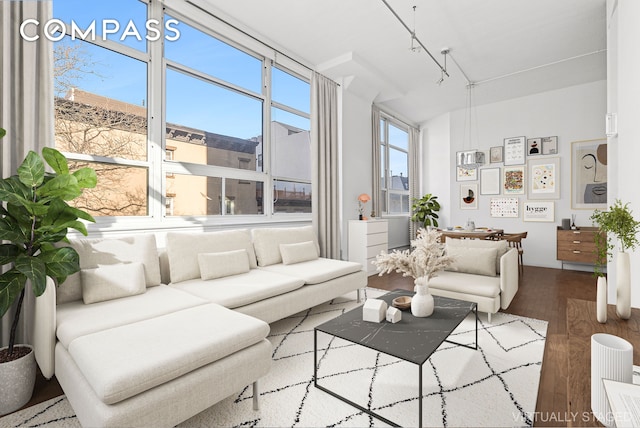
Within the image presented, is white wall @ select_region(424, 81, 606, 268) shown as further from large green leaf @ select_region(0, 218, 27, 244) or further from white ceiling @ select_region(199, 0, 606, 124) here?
large green leaf @ select_region(0, 218, 27, 244)

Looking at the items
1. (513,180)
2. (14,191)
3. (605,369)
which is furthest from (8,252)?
(513,180)

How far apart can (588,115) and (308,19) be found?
535 centimetres

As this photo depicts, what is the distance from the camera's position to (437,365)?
7.31 ft

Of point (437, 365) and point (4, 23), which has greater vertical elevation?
point (4, 23)

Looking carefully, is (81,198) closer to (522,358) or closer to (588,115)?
(522,358)

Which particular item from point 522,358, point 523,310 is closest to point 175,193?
point 522,358

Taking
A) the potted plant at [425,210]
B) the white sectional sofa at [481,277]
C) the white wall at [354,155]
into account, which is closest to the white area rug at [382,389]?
the white sectional sofa at [481,277]

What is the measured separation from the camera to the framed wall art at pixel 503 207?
247 inches

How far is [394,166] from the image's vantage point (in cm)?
746

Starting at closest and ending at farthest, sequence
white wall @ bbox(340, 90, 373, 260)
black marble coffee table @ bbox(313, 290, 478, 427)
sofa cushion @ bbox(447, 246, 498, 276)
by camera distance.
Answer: black marble coffee table @ bbox(313, 290, 478, 427)
sofa cushion @ bbox(447, 246, 498, 276)
white wall @ bbox(340, 90, 373, 260)

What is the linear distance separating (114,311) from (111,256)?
58cm

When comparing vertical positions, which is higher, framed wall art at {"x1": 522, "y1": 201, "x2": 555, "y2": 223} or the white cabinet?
framed wall art at {"x1": 522, "y1": 201, "x2": 555, "y2": 223}

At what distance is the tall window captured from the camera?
705cm

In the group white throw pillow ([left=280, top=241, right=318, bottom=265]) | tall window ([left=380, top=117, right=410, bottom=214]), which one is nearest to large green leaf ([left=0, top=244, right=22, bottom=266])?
white throw pillow ([left=280, top=241, right=318, bottom=265])
